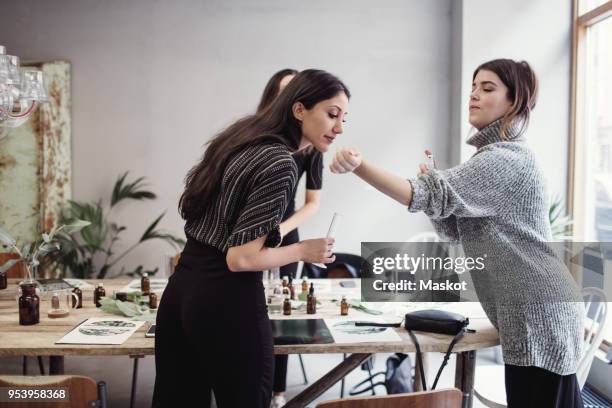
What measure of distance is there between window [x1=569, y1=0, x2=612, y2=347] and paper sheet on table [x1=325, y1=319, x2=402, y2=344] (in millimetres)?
2353

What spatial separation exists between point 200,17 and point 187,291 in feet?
11.5

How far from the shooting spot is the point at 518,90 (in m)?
1.74

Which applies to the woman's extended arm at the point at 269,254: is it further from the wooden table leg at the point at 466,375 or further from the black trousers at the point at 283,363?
the black trousers at the point at 283,363

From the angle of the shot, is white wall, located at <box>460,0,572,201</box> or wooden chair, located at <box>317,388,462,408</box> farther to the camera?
white wall, located at <box>460,0,572,201</box>

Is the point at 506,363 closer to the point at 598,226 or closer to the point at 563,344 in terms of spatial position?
the point at 563,344

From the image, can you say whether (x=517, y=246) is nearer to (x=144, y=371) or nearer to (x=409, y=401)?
(x=409, y=401)

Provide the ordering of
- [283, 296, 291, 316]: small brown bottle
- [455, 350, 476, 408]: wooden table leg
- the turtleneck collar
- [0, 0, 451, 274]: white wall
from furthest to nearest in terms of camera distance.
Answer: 1. [0, 0, 451, 274]: white wall
2. [283, 296, 291, 316]: small brown bottle
3. [455, 350, 476, 408]: wooden table leg
4. the turtleneck collar

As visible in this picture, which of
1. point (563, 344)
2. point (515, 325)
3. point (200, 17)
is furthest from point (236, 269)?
point (200, 17)

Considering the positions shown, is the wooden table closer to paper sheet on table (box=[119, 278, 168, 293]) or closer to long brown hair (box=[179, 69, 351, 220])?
paper sheet on table (box=[119, 278, 168, 293])

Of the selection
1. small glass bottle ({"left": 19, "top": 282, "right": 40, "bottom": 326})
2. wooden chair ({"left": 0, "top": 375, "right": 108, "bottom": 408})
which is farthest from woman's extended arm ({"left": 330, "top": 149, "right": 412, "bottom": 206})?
small glass bottle ({"left": 19, "top": 282, "right": 40, "bottom": 326})

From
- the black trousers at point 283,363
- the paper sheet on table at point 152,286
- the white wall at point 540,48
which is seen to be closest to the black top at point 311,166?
the black trousers at point 283,363

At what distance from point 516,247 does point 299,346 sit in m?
0.73

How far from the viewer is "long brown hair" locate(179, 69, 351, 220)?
144cm

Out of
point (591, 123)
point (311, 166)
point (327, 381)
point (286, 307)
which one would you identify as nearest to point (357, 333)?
point (327, 381)
